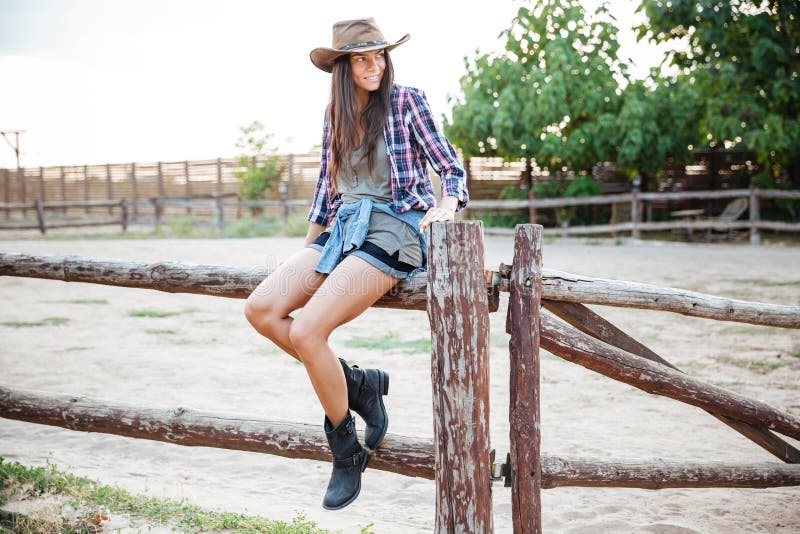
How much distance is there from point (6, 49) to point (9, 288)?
4.66 m

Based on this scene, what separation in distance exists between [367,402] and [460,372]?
50cm

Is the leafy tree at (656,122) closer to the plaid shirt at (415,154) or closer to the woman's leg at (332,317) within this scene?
the plaid shirt at (415,154)

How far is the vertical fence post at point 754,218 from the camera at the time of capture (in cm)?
1373

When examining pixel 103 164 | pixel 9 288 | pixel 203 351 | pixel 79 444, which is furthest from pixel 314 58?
pixel 103 164

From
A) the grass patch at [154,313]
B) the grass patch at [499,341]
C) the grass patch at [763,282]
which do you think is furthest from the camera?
the grass patch at [763,282]

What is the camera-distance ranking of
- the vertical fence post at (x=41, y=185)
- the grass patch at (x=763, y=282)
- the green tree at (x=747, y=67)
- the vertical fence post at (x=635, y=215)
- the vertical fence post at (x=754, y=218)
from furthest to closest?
the vertical fence post at (x=41, y=185)
the vertical fence post at (x=635, y=215)
the vertical fence post at (x=754, y=218)
the green tree at (x=747, y=67)
the grass patch at (x=763, y=282)

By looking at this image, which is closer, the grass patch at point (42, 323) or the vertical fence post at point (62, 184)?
the grass patch at point (42, 323)

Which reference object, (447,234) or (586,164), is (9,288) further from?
(586,164)

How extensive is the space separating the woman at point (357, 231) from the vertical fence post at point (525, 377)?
312 millimetres

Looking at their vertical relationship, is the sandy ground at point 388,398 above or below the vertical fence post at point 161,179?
below

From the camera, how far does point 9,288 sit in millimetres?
10008

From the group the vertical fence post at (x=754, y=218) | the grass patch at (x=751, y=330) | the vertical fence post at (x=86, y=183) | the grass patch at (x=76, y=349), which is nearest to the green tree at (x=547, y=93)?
the vertical fence post at (x=754, y=218)

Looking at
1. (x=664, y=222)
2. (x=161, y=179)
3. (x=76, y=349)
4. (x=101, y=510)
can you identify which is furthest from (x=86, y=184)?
(x=101, y=510)

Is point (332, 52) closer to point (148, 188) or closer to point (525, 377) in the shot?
point (525, 377)
